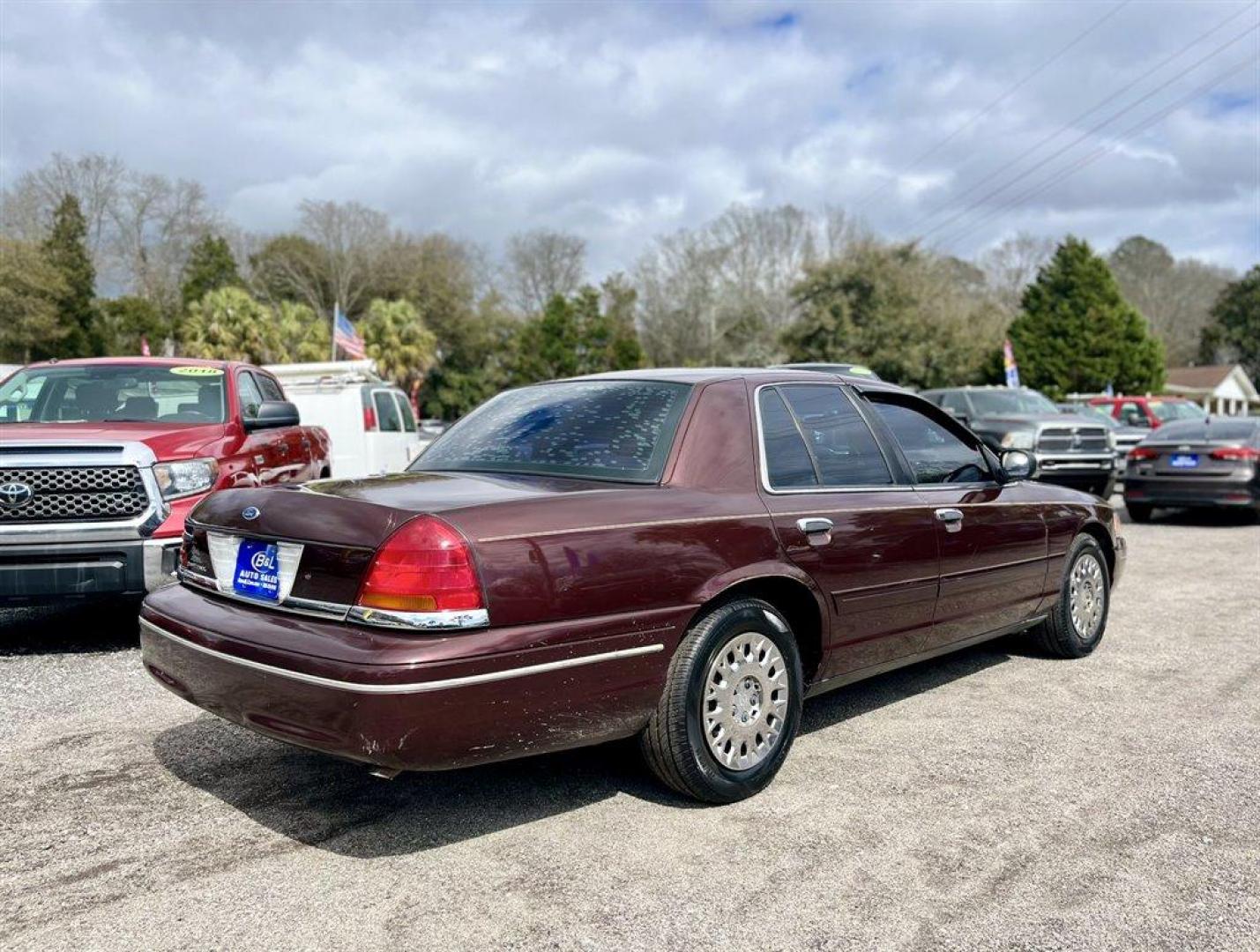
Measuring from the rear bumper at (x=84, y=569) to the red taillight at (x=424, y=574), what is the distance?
3.06m

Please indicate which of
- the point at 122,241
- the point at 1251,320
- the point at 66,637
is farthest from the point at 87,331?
the point at 1251,320

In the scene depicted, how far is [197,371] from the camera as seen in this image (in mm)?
7438

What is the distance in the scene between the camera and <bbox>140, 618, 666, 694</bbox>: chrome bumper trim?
2988mm

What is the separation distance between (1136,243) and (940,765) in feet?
308

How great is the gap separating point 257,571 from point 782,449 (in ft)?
6.71

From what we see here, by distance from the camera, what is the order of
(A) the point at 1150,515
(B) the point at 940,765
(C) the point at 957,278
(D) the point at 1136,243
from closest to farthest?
(B) the point at 940,765 → (A) the point at 1150,515 → (C) the point at 957,278 → (D) the point at 1136,243

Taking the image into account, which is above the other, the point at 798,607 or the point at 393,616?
the point at 393,616

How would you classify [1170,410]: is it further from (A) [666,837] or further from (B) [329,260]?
(B) [329,260]

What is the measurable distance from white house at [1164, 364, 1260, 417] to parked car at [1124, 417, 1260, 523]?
174ft

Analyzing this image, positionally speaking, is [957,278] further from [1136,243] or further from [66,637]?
[66,637]

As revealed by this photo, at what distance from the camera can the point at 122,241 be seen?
5338cm

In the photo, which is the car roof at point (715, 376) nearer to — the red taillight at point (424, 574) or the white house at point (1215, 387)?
the red taillight at point (424, 574)

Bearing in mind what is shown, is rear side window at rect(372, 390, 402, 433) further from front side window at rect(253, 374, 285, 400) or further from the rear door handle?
the rear door handle

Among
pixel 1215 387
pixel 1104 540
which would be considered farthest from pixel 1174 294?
pixel 1104 540
